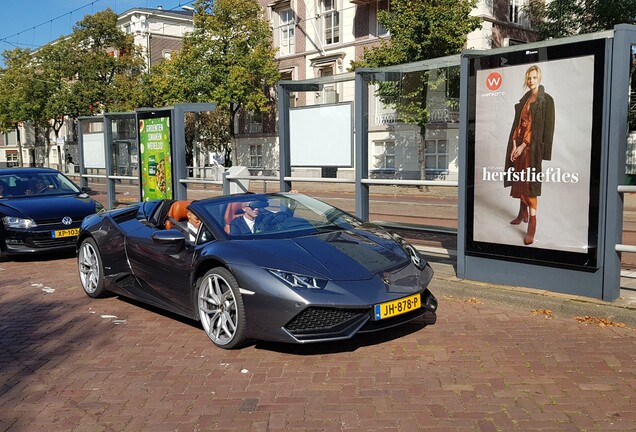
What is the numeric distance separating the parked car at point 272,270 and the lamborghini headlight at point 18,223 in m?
3.62

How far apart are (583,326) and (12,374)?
4882mm

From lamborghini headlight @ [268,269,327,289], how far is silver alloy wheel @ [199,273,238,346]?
0.50 metres

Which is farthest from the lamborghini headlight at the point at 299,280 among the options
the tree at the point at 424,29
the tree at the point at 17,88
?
the tree at the point at 17,88

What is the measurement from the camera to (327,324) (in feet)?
14.8

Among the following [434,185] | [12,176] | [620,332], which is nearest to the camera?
[620,332]

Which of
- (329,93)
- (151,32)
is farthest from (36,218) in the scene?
(151,32)

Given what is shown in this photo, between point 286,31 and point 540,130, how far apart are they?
36225mm

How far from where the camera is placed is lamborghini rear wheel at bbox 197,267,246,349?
4809 millimetres

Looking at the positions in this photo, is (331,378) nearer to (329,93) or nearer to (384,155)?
(384,155)

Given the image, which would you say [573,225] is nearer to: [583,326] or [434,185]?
[583,326]

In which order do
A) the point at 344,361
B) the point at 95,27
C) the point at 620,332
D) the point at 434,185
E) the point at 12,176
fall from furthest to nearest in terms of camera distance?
the point at 95,27
the point at 12,176
the point at 434,185
the point at 620,332
the point at 344,361

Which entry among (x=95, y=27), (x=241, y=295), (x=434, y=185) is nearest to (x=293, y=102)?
(x=434, y=185)

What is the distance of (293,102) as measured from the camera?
9109mm

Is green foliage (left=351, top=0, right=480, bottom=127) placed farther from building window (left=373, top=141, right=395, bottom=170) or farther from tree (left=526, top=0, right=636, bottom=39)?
building window (left=373, top=141, right=395, bottom=170)
